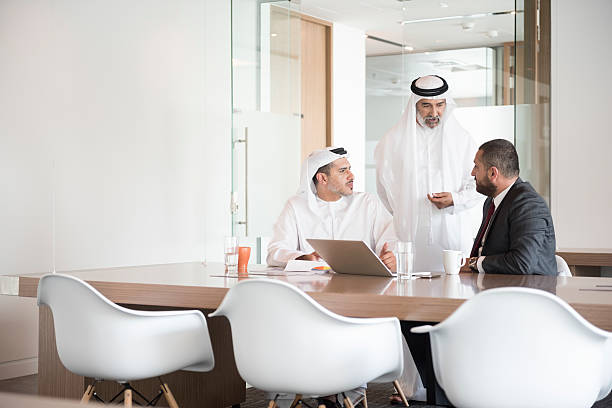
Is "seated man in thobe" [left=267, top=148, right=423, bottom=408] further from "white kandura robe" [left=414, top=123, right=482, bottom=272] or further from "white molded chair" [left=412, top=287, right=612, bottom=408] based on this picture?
"white molded chair" [left=412, top=287, right=612, bottom=408]

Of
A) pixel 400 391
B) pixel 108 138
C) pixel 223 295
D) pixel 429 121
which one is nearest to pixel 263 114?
pixel 108 138

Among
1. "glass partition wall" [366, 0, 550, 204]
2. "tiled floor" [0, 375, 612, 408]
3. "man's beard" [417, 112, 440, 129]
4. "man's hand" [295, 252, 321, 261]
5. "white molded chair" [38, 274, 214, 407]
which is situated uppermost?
"glass partition wall" [366, 0, 550, 204]

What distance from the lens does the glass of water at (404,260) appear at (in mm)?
3166

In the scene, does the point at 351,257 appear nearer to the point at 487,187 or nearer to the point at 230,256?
the point at 230,256

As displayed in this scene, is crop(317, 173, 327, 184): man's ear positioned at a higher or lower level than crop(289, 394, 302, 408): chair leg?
higher

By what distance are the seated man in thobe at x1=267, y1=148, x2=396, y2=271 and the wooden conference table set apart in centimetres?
44

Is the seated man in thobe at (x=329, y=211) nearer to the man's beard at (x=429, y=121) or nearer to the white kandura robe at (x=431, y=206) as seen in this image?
the white kandura robe at (x=431, y=206)

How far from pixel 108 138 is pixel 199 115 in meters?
1.12

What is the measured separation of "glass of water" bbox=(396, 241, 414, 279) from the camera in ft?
10.4

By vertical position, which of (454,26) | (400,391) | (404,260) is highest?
(454,26)

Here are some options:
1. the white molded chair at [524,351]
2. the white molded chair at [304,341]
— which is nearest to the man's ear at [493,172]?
the white molded chair at [304,341]

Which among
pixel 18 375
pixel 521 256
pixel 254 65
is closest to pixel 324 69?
pixel 254 65

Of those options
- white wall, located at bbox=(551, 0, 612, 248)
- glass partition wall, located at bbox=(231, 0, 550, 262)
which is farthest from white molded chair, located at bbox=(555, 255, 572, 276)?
white wall, located at bbox=(551, 0, 612, 248)

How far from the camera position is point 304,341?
248 cm
